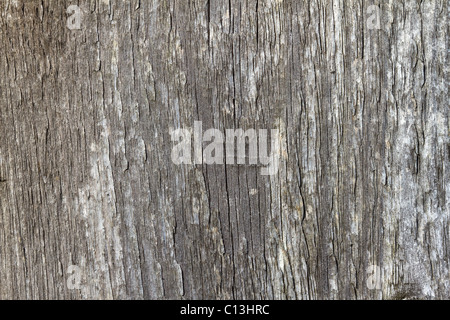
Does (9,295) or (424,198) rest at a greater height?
(424,198)

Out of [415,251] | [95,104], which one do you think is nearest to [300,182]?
[415,251]

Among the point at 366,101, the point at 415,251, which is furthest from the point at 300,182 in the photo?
the point at 415,251

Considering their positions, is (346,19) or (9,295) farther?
(9,295)

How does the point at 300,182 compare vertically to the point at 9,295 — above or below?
above

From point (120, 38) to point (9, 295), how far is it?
1099mm

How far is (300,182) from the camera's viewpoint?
143 centimetres

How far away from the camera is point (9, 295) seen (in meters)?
1.55

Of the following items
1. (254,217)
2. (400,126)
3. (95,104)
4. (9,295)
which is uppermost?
(95,104)

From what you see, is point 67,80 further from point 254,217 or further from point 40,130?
point 254,217

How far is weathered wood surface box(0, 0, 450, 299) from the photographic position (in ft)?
4.57

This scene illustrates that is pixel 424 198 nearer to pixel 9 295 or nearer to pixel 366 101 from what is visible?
pixel 366 101

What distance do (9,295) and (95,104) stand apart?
84 cm

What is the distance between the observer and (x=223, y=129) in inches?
56.1

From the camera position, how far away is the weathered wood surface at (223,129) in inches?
54.9
